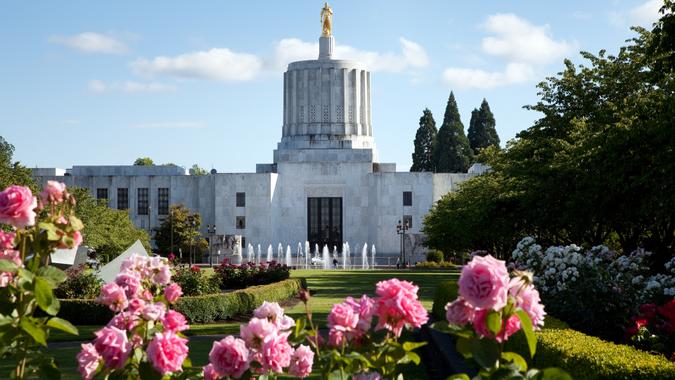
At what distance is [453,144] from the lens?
87.5 m

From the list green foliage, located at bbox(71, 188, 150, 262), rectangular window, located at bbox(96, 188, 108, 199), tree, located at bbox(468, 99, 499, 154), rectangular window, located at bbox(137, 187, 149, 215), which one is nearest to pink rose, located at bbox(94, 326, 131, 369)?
green foliage, located at bbox(71, 188, 150, 262)

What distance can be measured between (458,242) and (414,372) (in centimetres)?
3594

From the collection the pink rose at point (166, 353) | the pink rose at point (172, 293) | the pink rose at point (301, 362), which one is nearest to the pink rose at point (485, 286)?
the pink rose at point (301, 362)

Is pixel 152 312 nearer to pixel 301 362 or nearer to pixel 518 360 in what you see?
pixel 301 362

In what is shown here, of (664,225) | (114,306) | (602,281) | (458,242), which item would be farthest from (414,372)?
(458,242)

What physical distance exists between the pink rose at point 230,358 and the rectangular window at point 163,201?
76.8m

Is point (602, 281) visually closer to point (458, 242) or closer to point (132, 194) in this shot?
point (458, 242)

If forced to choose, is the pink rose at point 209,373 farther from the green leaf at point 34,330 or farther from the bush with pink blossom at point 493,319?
the bush with pink blossom at point 493,319

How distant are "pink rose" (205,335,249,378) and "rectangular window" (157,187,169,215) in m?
76.8

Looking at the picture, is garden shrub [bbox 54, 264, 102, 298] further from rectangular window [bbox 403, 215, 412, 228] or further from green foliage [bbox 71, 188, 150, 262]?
rectangular window [bbox 403, 215, 412, 228]

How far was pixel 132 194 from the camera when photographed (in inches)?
3177

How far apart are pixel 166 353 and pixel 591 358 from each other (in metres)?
4.67

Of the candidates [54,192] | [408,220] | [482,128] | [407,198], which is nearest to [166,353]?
[54,192]

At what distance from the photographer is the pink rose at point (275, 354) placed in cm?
465
